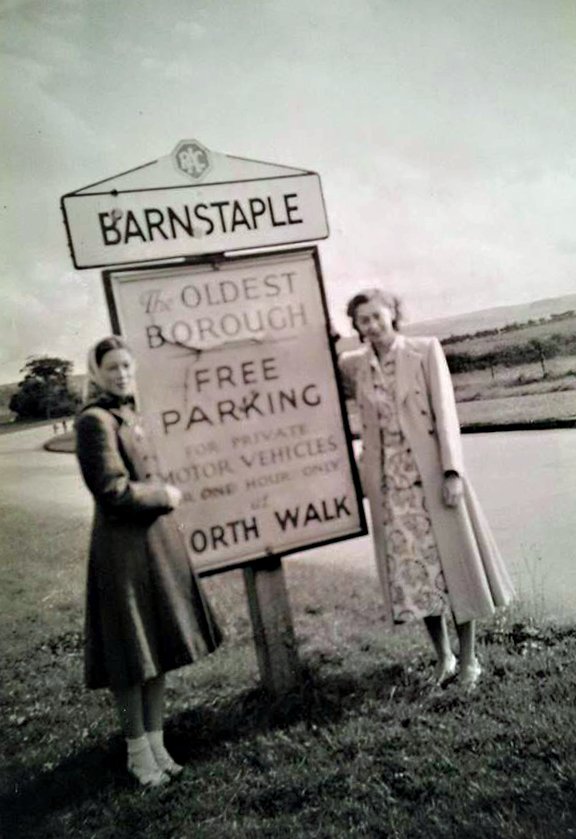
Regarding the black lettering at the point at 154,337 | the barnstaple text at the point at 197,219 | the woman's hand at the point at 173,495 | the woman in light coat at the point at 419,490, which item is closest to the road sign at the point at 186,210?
the barnstaple text at the point at 197,219

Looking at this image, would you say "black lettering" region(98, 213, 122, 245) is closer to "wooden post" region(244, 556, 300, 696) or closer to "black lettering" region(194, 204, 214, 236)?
"black lettering" region(194, 204, 214, 236)

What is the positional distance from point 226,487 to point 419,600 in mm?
804

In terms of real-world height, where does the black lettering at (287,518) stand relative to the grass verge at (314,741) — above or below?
above

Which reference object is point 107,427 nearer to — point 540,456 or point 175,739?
point 175,739

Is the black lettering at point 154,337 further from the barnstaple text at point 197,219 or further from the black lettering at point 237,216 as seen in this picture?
the black lettering at point 237,216

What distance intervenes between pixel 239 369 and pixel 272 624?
0.86 meters

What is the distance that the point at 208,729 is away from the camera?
2.48 meters

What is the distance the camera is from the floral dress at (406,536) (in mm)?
2719

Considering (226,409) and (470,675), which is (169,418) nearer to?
(226,409)

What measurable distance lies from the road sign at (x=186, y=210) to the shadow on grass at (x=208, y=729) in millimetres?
1435

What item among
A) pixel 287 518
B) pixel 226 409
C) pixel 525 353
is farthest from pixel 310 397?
pixel 525 353

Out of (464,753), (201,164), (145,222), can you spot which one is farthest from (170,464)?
(464,753)

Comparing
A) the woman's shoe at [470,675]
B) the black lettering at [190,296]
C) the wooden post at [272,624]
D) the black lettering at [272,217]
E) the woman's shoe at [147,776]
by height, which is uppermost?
the black lettering at [272,217]

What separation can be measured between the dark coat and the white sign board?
84 mm
